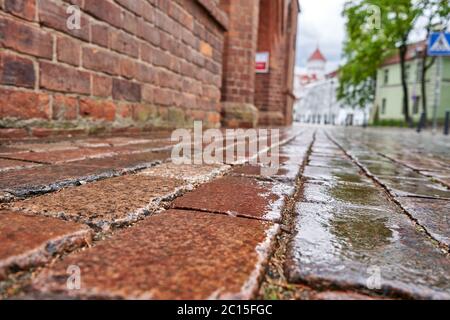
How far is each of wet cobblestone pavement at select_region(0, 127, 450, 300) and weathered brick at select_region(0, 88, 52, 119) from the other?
3.45ft

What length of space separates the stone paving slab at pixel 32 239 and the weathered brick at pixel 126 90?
9.66 ft

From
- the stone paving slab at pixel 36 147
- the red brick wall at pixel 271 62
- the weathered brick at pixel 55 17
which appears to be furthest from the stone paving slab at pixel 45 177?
the red brick wall at pixel 271 62

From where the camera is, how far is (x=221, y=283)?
63 centimetres

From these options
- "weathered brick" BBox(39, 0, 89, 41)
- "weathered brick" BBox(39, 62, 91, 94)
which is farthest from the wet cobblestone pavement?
"weathered brick" BBox(39, 0, 89, 41)

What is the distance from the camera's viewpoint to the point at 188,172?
181 cm

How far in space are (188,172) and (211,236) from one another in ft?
3.13

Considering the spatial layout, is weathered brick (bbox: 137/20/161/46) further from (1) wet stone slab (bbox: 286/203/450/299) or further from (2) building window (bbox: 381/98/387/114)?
(2) building window (bbox: 381/98/387/114)

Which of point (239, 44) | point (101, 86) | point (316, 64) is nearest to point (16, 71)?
point (101, 86)

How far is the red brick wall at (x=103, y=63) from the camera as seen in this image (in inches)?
103

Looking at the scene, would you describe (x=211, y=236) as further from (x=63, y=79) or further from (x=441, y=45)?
(x=441, y=45)

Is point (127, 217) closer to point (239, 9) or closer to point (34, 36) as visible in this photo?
point (34, 36)

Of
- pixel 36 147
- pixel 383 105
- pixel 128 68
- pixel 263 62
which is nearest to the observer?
pixel 36 147

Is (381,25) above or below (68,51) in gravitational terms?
above
